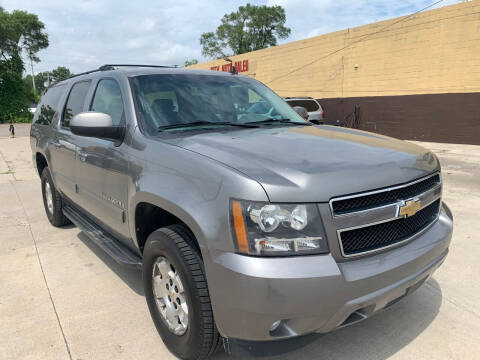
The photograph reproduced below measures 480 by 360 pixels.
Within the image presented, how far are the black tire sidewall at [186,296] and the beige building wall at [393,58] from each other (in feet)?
49.7

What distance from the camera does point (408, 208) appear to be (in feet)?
7.16

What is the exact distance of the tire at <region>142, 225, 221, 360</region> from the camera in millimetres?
2076

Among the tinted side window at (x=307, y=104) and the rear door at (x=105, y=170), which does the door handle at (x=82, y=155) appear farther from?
the tinted side window at (x=307, y=104)

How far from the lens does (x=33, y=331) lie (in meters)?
2.79

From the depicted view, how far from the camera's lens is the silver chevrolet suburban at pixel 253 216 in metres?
1.86

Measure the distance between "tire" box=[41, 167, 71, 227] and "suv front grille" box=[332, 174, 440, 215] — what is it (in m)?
3.82

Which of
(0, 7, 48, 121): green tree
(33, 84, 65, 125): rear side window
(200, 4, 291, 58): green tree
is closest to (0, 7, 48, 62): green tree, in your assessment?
(0, 7, 48, 121): green tree

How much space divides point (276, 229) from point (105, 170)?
176 centimetres

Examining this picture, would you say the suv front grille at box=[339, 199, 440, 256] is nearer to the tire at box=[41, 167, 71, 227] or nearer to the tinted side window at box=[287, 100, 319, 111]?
the tire at box=[41, 167, 71, 227]

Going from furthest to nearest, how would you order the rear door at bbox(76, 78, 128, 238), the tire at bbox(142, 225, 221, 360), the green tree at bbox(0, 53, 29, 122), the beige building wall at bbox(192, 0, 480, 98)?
the green tree at bbox(0, 53, 29, 122) → the beige building wall at bbox(192, 0, 480, 98) → the rear door at bbox(76, 78, 128, 238) → the tire at bbox(142, 225, 221, 360)

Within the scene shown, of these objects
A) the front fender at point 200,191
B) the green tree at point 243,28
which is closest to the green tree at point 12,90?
the green tree at point 243,28

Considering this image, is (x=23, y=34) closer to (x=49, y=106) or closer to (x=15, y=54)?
(x=15, y=54)

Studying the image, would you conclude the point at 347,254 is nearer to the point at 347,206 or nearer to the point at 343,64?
the point at 347,206

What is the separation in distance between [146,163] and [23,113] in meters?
46.2
